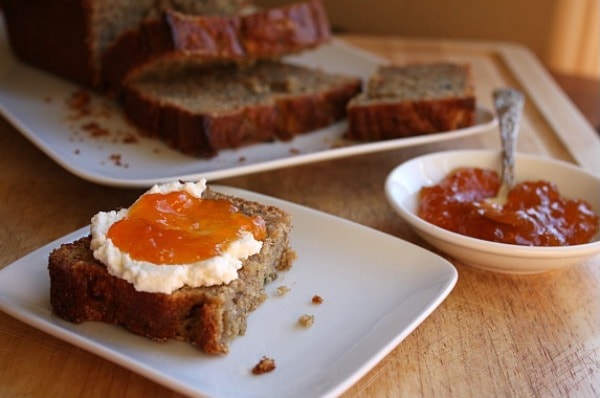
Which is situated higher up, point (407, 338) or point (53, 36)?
point (53, 36)

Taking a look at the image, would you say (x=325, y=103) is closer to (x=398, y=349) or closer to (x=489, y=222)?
(x=489, y=222)

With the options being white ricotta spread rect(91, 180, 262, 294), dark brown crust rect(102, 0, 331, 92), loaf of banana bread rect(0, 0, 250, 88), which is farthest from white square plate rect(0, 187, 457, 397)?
loaf of banana bread rect(0, 0, 250, 88)

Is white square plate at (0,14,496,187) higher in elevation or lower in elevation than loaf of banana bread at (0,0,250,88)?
lower

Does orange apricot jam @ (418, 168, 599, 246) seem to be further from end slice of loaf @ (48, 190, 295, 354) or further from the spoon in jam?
end slice of loaf @ (48, 190, 295, 354)

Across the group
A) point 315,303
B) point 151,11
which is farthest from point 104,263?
point 151,11

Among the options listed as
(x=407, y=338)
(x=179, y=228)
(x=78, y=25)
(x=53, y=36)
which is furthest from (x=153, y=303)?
(x=53, y=36)

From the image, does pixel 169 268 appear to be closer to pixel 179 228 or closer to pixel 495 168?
pixel 179 228

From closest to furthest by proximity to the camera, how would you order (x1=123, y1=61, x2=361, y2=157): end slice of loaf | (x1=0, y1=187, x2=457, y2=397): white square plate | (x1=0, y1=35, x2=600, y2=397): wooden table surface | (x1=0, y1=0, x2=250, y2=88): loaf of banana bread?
(x1=0, y1=187, x2=457, y2=397): white square plate < (x1=0, y1=35, x2=600, y2=397): wooden table surface < (x1=123, y1=61, x2=361, y2=157): end slice of loaf < (x1=0, y1=0, x2=250, y2=88): loaf of banana bread

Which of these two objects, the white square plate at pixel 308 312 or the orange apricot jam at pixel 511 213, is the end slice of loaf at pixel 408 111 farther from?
the white square plate at pixel 308 312
